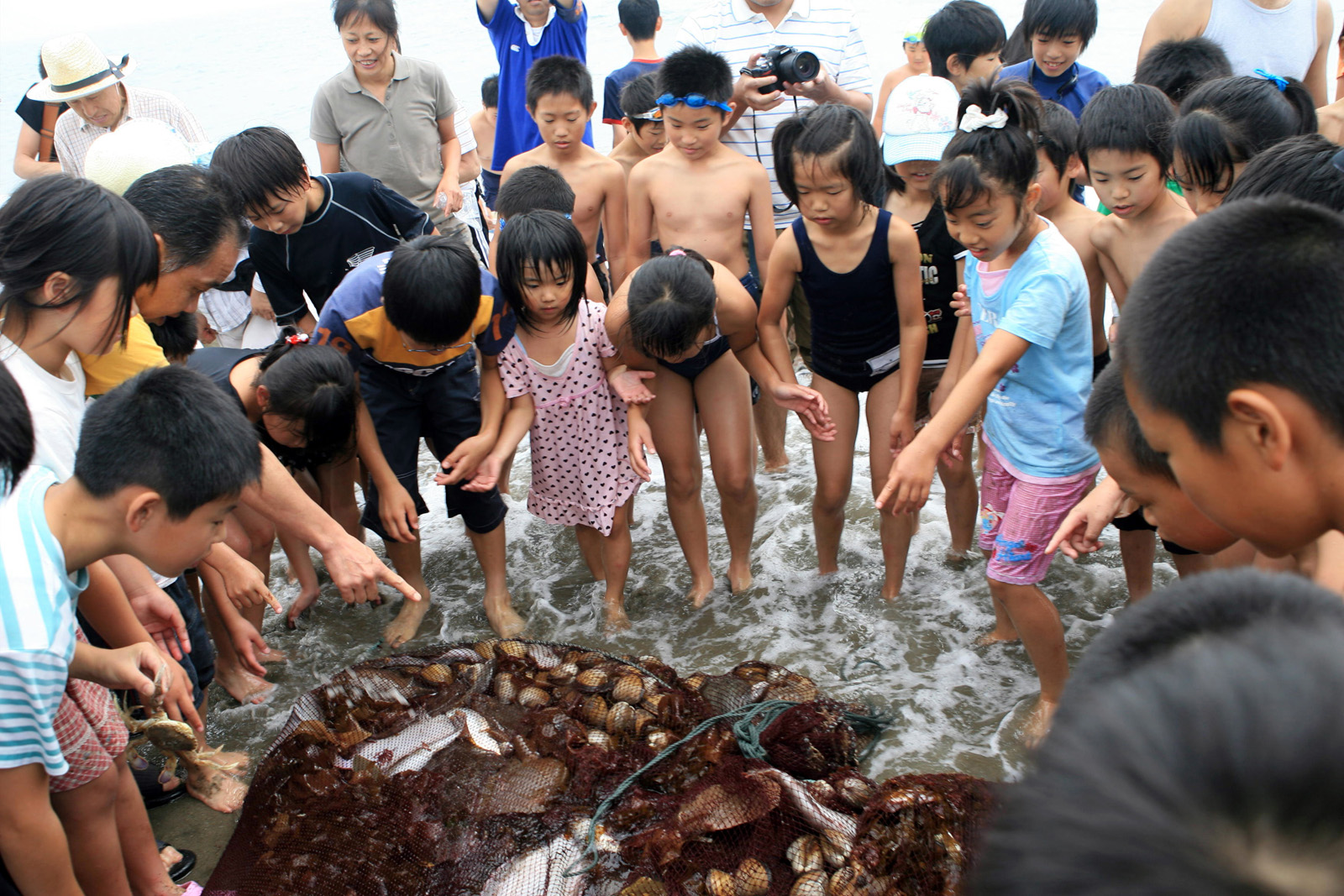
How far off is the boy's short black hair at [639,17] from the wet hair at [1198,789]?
600 centimetres

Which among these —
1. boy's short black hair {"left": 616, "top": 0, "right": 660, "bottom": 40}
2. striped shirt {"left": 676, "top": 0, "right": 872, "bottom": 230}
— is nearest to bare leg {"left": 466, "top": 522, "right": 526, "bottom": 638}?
striped shirt {"left": 676, "top": 0, "right": 872, "bottom": 230}

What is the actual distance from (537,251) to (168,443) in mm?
1589

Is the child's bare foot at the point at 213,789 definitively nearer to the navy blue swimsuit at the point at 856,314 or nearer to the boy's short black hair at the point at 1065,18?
the navy blue swimsuit at the point at 856,314

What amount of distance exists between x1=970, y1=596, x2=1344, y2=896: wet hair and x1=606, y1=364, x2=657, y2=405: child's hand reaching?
2905 millimetres

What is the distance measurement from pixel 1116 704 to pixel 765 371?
305 cm

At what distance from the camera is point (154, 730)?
2.47m

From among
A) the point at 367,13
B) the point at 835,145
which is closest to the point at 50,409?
the point at 835,145

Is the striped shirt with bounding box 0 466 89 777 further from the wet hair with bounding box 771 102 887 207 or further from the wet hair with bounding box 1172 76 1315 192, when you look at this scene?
the wet hair with bounding box 1172 76 1315 192

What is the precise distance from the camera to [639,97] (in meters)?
5.32

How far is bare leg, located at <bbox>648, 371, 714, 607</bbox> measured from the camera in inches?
149

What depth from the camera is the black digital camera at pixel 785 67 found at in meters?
4.44

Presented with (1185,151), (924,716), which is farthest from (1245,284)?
(924,716)

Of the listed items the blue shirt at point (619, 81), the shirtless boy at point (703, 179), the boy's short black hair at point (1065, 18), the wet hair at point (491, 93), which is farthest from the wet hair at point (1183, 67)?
the wet hair at point (491, 93)

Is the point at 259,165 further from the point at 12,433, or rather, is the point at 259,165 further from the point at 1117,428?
the point at 1117,428
